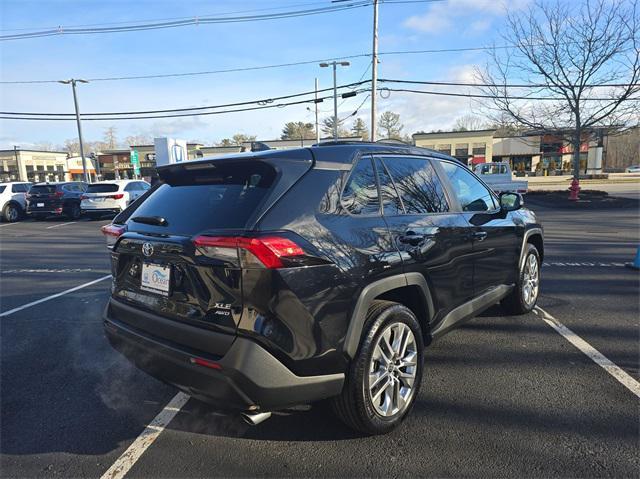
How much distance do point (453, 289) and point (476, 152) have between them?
55823mm

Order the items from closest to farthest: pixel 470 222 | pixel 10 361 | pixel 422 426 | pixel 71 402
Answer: pixel 422 426, pixel 71 402, pixel 470 222, pixel 10 361

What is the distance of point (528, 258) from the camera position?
4.68 m

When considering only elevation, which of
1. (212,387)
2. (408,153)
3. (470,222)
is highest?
(408,153)

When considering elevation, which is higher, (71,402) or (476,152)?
(476,152)

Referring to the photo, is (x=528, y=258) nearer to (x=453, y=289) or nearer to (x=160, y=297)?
(x=453, y=289)

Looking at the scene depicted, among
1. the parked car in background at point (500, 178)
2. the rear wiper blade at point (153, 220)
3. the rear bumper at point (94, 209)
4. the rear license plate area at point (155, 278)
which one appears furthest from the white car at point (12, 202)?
the parked car in background at point (500, 178)

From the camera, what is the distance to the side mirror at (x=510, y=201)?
167 inches

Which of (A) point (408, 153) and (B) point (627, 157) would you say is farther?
(B) point (627, 157)

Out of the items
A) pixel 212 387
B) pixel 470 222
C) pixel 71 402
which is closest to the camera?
pixel 212 387

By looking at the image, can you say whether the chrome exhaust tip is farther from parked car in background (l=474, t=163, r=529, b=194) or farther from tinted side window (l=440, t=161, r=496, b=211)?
parked car in background (l=474, t=163, r=529, b=194)

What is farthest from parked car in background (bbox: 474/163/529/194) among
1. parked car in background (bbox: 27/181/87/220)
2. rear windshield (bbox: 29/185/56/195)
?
rear windshield (bbox: 29/185/56/195)

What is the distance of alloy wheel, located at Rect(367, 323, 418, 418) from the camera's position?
2574 mm

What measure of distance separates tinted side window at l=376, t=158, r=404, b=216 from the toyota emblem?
147 centimetres

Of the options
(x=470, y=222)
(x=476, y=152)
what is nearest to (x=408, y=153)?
(x=470, y=222)
